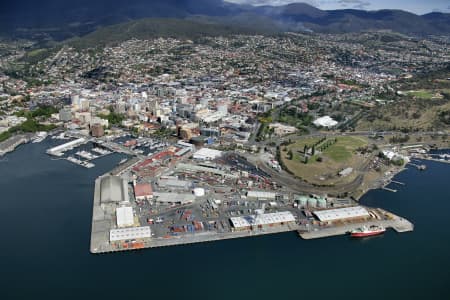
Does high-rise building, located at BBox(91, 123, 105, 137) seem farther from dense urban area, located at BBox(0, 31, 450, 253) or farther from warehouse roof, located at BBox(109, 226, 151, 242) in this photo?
warehouse roof, located at BBox(109, 226, 151, 242)

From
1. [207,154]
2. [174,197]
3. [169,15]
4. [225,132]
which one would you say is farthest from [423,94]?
[169,15]

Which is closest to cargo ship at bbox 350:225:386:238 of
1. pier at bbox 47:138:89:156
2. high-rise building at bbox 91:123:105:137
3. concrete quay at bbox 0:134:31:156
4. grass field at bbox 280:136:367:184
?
grass field at bbox 280:136:367:184

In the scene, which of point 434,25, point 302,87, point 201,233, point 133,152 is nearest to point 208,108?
point 133,152

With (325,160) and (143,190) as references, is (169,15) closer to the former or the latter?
(325,160)

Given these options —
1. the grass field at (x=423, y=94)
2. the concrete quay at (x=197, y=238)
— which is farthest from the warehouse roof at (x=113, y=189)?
the grass field at (x=423, y=94)

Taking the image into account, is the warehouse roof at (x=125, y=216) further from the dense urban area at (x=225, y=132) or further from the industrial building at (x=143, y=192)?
the industrial building at (x=143, y=192)

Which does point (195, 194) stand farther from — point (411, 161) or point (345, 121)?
point (345, 121)

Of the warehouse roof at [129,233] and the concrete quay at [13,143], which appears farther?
the concrete quay at [13,143]
